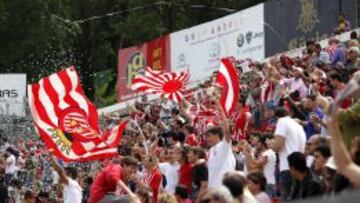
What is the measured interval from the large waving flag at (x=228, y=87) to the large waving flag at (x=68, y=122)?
1.73 meters

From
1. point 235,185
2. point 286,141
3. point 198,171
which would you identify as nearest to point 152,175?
point 198,171

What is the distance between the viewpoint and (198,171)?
49.3 feet

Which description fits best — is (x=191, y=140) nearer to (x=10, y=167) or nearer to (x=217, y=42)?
(x=10, y=167)

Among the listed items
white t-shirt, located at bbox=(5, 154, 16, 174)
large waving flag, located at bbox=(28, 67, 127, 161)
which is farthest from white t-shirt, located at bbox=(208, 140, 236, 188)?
white t-shirt, located at bbox=(5, 154, 16, 174)

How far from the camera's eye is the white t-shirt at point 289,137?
1401 centimetres

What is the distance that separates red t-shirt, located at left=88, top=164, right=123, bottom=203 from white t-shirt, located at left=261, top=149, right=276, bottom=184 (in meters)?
1.83

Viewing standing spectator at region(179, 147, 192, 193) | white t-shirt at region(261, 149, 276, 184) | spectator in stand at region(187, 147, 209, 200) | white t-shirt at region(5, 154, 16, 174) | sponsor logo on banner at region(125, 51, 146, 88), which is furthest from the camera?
sponsor logo on banner at region(125, 51, 146, 88)

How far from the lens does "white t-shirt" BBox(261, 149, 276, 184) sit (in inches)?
583

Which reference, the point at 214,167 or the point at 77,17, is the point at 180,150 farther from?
the point at 77,17

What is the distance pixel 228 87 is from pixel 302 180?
6.08m

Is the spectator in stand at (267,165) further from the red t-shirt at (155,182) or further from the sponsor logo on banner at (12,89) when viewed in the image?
the sponsor logo on banner at (12,89)

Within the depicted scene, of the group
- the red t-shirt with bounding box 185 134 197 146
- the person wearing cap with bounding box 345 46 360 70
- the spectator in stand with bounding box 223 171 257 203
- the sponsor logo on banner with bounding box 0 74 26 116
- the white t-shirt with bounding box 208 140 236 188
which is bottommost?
the spectator in stand with bounding box 223 171 257 203

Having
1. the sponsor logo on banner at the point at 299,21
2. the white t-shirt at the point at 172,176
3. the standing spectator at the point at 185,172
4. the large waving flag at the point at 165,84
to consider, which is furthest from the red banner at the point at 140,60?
the standing spectator at the point at 185,172

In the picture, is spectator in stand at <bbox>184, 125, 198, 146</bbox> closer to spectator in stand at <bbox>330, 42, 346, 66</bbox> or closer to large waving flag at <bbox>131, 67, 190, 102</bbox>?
spectator in stand at <bbox>330, 42, 346, 66</bbox>
